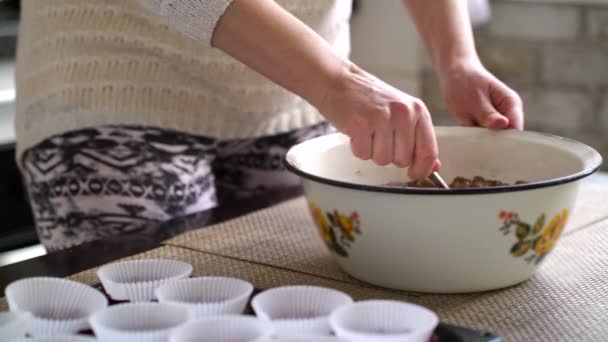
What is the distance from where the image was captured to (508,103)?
1068 millimetres

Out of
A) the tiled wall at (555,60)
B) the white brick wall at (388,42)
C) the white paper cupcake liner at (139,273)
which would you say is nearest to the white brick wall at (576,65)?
the tiled wall at (555,60)

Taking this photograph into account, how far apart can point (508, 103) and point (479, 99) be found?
34 millimetres

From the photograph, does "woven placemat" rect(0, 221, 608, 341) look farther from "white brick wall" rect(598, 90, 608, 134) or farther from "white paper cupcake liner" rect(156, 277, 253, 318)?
"white brick wall" rect(598, 90, 608, 134)

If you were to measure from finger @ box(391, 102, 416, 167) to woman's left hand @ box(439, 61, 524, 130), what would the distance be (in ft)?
0.73

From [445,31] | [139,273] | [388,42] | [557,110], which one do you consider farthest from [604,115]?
[139,273]

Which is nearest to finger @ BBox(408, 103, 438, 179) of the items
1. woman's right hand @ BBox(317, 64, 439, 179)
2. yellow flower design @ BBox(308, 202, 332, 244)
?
woman's right hand @ BBox(317, 64, 439, 179)

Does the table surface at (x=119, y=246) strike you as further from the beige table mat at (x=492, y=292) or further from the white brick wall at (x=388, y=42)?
the white brick wall at (x=388, y=42)

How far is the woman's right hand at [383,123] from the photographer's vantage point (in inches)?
33.5

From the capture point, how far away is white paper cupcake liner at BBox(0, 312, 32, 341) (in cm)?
68

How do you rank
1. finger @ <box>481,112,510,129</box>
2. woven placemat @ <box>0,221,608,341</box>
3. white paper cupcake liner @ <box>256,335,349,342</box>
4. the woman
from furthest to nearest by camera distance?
the woman → finger @ <box>481,112,510,129</box> → woven placemat @ <box>0,221,608,341</box> → white paper cupcake liner @ <box>256,335,349,342</box>

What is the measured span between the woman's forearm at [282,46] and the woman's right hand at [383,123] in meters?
0.02

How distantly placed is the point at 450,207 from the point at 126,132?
51 cm

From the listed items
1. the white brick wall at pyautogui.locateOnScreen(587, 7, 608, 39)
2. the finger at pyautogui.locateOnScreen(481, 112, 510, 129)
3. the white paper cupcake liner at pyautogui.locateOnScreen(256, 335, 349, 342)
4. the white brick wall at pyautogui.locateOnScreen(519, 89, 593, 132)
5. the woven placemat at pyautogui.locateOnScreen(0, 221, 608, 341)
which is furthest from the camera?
the white brick wall at pyautogui.locateOnScreen(519, 89, 593, 132)

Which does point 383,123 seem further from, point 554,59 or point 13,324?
point 554,59
